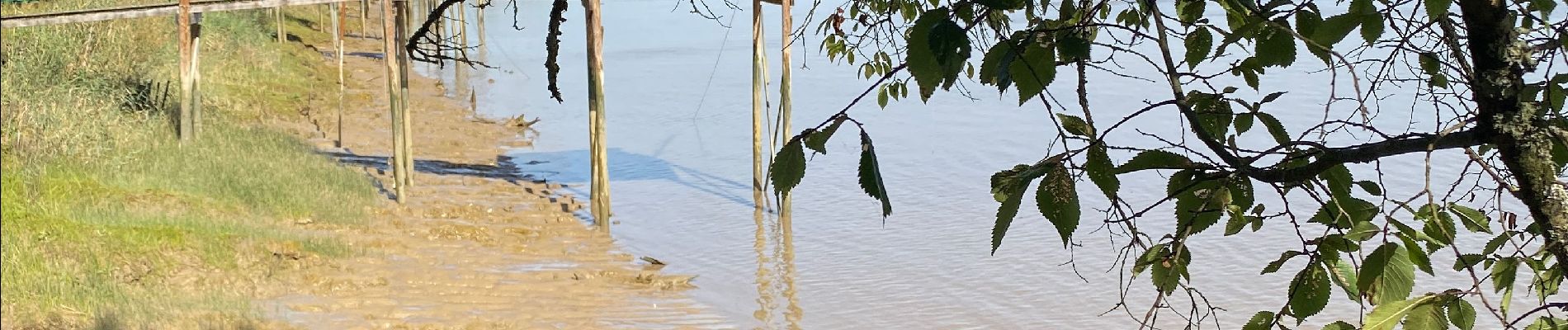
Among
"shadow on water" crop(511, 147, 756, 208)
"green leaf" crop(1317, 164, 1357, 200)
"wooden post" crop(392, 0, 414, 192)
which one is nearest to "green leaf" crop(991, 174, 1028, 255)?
"green leaf" crop(1317, 164, 1357, 200)

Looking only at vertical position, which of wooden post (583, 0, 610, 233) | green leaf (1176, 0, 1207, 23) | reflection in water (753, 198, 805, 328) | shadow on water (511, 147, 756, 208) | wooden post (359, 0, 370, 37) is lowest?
reflection in water (753, 198, 805, 328)

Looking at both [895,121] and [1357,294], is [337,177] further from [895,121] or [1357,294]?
[1357,294]

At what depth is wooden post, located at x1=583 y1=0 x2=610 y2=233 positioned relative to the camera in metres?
9.88

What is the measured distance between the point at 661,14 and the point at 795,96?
1474cm

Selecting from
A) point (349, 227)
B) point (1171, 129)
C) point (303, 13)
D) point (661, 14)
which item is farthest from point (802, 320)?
point (661, 14)

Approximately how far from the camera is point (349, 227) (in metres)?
10.7

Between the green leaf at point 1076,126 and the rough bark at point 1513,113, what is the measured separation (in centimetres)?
52

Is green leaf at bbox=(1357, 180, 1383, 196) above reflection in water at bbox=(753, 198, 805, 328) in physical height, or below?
above

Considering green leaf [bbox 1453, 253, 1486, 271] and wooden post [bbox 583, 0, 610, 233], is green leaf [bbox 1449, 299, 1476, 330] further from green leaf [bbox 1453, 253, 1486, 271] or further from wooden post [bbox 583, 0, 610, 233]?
wooden post [bbox 583, 0, 610, 233]

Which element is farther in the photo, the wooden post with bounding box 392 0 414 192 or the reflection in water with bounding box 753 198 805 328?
the wooden post with bounding box 392 0 414 192

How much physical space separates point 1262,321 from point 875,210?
37.7 ft

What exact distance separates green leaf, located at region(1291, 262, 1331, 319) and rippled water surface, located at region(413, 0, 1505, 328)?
2.13 metres

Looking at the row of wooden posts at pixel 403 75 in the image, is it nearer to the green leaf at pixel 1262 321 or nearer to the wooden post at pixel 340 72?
the wooden post at pixel 340 72

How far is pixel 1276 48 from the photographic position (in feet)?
5.71
